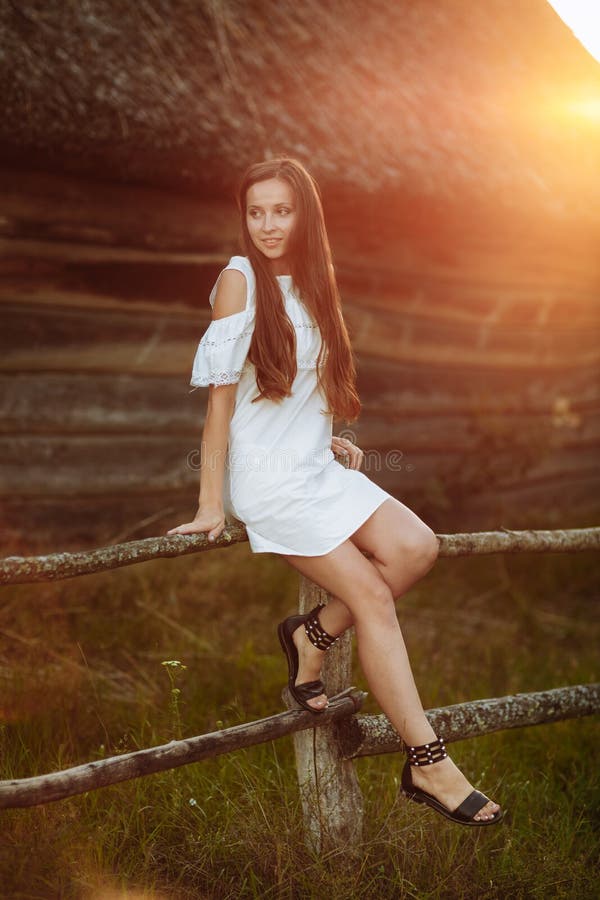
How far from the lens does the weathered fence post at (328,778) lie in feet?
6.73

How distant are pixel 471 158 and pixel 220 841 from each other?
3730 millimetres

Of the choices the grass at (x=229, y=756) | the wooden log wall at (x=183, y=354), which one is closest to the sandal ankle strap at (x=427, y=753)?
the grass at (x=229, y=756)

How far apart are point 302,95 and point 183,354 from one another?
1.32 metres

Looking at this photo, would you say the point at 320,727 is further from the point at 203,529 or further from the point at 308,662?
the point at 203,529

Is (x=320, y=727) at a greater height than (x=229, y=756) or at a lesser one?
greater

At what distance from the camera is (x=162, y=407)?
13.7 feet

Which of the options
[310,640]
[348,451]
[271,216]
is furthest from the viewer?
[348,451]

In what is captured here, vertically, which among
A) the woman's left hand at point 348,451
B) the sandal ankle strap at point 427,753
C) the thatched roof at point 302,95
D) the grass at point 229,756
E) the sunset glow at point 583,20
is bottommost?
the grass at point 229,756

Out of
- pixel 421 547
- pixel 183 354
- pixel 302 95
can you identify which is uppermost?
pixel 302 95

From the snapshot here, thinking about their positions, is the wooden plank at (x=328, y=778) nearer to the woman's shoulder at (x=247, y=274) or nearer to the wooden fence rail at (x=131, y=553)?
the wooden fence rail at (x=131, y=553)

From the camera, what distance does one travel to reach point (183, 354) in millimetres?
4176

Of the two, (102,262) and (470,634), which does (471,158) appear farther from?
(470,634)

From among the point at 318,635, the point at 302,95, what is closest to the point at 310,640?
the point at 318,635

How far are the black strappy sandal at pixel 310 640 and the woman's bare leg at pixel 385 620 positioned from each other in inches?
0.8
